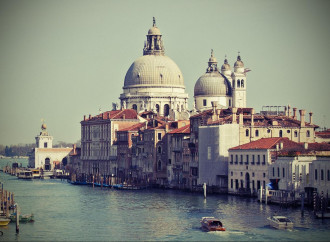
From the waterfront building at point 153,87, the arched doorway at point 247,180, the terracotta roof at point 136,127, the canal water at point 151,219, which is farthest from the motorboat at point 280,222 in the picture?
the waterfront building at point 153,87

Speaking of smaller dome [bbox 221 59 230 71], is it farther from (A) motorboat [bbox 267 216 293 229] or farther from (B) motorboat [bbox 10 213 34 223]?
(A) motorboat [bbox 267 216 293 229]

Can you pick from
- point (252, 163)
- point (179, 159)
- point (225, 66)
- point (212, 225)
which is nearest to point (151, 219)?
point (212, 225)

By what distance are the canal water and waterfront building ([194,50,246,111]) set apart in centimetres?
4551

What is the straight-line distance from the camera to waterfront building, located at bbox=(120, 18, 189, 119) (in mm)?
130375

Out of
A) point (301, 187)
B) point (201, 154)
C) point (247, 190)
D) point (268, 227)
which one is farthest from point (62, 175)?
point (268, 227)

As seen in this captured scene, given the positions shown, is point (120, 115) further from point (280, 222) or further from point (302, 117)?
point (280, 222)

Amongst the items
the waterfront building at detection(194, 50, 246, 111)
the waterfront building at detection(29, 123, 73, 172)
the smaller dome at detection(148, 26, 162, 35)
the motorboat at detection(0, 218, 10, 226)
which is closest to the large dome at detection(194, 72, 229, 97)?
the waterfront building at detection(194, 50, 246, 111)

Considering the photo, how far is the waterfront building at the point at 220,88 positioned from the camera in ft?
417

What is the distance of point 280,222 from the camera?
54562mm

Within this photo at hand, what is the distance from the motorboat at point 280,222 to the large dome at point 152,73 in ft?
249

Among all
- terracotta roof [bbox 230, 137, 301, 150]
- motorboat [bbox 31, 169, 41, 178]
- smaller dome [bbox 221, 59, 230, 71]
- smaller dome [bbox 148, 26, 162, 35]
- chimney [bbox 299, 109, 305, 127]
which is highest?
smaller dome [bbox 148, 26, 162, 35]

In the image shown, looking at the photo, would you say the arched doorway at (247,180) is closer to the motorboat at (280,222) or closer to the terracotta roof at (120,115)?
the motorboat at (280,222)

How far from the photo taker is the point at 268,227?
182ft

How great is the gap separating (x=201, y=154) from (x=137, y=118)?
31.7 m
